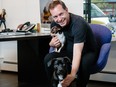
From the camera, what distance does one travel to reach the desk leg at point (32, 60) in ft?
10.1

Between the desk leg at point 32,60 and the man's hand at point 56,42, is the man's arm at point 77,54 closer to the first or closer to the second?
the man's hand at point 56,42

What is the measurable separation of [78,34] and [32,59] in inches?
52.2

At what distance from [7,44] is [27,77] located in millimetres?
735

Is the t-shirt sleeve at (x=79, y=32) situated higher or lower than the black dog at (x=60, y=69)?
higher

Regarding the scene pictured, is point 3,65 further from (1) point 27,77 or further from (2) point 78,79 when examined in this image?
(2) point 78,79

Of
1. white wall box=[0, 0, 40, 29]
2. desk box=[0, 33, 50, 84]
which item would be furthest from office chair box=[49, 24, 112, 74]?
white wall box=[0, 0, 40, 29]

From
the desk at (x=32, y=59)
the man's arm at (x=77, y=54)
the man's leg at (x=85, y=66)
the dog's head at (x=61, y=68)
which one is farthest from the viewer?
the desk at (x=32, y=59)

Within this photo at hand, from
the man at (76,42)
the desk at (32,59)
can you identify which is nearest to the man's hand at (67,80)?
the man at (76,42)

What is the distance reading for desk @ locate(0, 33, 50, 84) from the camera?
10.1ft

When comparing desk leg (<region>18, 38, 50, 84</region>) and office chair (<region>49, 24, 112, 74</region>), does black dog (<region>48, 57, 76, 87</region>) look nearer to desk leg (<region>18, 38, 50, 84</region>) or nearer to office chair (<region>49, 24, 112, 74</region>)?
office chair (<region>49, 24, 112, 74</region>)

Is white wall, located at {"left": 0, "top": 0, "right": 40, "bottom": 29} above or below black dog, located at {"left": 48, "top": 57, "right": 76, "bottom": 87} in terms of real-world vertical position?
above

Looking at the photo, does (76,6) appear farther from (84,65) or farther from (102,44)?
(84,65)

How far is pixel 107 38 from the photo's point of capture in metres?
2.35

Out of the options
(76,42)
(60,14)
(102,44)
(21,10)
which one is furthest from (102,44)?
(21,10)
